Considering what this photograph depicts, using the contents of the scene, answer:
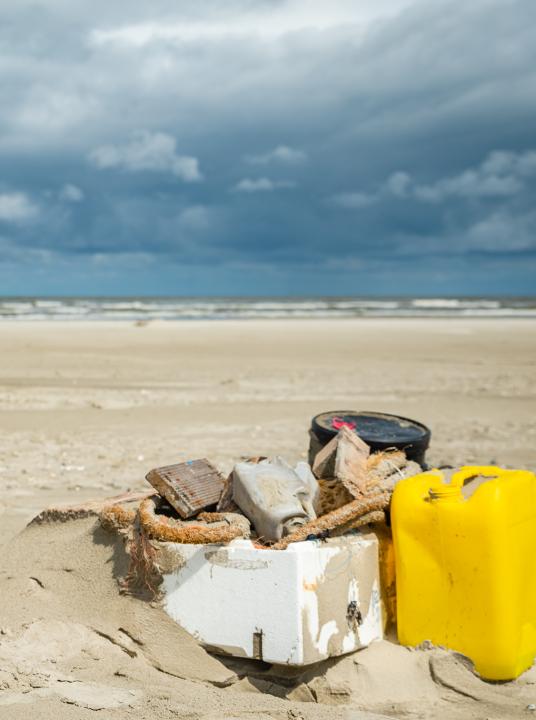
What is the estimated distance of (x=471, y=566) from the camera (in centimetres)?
296

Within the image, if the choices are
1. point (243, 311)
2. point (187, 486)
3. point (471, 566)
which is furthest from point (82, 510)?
point (243, 311)

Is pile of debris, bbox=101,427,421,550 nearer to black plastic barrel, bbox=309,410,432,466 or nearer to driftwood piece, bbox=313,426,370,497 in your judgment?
driftwood piece, bbox=313,426,370,497

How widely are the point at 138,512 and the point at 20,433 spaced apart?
5136 mm

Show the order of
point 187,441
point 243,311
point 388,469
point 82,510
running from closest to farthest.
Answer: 1. point 388,469
2. point 82,510
3. point 187,441
4. point 243,311

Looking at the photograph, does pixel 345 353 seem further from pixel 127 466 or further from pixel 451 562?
pixel 451 562

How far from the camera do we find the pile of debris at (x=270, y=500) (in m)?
3.13

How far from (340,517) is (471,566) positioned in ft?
2.07

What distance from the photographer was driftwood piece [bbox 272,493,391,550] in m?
3.05

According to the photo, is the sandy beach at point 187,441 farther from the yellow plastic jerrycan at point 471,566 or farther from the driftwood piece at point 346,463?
the driftwood piece at point 346,463

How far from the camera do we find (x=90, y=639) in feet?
10.5

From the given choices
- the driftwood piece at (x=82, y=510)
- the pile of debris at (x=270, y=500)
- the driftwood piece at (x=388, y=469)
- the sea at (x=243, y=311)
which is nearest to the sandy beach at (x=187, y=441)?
the driftwood piece at (x=82, y=510)

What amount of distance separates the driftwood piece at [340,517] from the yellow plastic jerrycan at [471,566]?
0.11 meters

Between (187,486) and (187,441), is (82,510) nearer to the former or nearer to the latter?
(187,486)

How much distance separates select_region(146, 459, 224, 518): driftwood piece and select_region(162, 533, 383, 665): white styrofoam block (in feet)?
0.84
